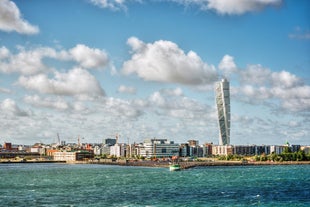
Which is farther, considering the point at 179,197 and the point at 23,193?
the point at 23,193

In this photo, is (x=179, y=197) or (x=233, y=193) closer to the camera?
(x=179, y=197)

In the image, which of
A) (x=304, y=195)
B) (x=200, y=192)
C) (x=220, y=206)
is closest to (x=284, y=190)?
(x=304, y=195)

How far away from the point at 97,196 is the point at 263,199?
26516 millimetres

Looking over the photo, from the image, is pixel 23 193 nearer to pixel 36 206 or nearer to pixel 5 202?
pixel 5 202

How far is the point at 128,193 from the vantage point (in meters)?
Answer: 89.9

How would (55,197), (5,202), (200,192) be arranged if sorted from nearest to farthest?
1. (5,202)
2. (55,197)
3. (200,192)

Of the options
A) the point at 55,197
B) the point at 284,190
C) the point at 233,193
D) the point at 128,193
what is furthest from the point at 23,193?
the point at 284,190

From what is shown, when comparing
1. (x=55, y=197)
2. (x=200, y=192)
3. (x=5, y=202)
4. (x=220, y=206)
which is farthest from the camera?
(x=200, y=192)

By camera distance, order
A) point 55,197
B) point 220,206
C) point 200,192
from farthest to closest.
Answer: point 200,192 < point 55,197 < point 220,206

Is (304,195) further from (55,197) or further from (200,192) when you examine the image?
(55,197)

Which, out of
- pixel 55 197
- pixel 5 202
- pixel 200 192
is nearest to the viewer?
pixel 5 202

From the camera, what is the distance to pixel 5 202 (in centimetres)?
7831

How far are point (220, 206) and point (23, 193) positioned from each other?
3940 cm

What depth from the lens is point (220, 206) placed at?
70.6 meters
